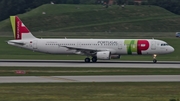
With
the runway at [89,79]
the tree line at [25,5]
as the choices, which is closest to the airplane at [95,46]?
the runway at [89,79]

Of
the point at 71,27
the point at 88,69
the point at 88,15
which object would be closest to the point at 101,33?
the point at 71,27

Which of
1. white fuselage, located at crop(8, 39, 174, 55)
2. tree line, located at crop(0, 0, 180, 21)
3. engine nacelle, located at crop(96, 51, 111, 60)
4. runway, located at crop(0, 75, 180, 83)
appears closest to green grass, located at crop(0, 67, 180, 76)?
runway, located at crop(0, 75, 180, 83)

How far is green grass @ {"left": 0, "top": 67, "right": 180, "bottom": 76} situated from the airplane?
35.7 ft

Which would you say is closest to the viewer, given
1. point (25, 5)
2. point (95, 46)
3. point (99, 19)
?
point (95, 46)

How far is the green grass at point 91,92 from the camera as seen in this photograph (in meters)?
35.2

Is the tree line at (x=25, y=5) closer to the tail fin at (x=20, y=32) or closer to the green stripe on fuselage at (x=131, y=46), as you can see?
the tail fin at (x=20, y=32)

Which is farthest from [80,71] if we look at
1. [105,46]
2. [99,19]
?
[99,19]

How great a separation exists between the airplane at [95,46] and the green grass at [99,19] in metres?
57.1

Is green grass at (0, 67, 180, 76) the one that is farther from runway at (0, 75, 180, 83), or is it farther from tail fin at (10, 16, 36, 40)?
tail fin at (10, 16, 36, 40)

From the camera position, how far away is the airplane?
67.5 meters

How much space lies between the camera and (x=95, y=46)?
68.6 m

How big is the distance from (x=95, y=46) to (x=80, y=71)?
49.5ft

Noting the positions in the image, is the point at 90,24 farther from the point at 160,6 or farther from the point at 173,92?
the point at 173,92

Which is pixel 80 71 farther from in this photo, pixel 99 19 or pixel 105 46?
pixel 99 19
